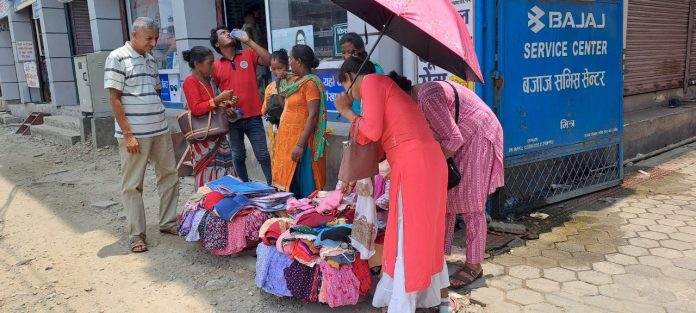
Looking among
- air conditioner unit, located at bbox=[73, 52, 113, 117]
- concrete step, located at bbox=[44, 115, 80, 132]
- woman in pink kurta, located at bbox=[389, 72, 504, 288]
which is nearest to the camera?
woman in pink kurta, located at bbox=[389, 72, 504, 288]

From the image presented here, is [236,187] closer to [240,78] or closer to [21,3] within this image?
[240,78]

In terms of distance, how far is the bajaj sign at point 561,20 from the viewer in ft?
13.5

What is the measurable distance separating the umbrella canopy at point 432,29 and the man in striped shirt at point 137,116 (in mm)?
1901

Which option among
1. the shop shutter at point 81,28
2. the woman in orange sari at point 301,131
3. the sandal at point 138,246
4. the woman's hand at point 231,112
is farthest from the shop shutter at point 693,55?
the shop shutter at point 81,28

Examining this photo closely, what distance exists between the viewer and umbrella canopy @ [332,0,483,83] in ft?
6.65

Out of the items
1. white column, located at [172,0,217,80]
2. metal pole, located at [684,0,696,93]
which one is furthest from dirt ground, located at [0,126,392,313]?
metal pole, located at [684,0,696,93]

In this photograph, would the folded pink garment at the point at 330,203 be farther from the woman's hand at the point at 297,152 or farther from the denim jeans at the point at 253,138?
the denim jeans at the point at 253,138

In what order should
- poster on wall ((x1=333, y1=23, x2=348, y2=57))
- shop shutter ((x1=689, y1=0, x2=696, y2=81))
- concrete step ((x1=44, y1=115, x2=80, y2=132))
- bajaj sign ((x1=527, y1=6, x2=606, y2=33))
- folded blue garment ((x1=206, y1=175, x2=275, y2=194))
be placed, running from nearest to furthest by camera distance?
folded blue garment ((x1=206, y1=175, x2=275, y2=194)) → bajaj sign ((x1=527, y1=6, x2=606, y2=33)) → poster on wall ((x1=333, y1=23, x2=348, y2=57)) → shop shutter ((x1=689, y1=0, x2=696, y2=81)) → concrete step ((x1=44, y1=115, x2=80, y2=132))

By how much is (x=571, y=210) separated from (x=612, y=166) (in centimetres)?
98

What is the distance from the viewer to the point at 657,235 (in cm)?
386

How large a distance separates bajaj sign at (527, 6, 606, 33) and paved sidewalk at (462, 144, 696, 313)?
1.66 meters

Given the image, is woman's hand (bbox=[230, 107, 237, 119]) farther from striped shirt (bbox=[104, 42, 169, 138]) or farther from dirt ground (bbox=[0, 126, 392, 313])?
dirt ground (bbox=[0, 126, 392, 313])

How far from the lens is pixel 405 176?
2443 mm

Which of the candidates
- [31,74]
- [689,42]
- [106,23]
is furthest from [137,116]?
[31,74]
